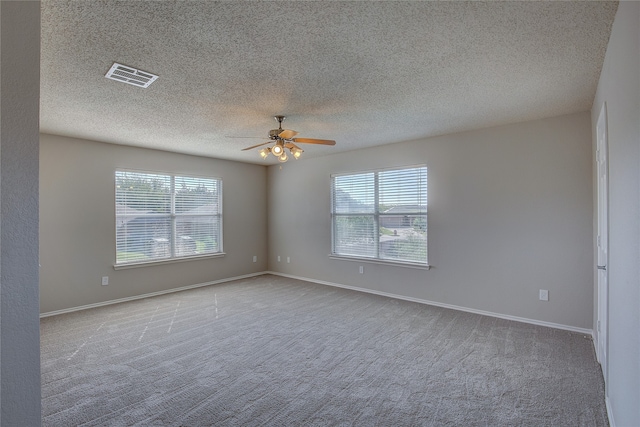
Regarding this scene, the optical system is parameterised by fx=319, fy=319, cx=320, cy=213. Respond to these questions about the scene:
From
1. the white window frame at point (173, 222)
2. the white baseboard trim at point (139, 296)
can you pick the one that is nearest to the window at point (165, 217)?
the white window frame at point (173, 222)

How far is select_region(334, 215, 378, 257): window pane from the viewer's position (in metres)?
5.56

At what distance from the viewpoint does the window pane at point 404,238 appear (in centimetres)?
491

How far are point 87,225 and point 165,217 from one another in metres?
1.15

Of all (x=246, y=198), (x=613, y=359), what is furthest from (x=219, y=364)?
(x=246, y=198)

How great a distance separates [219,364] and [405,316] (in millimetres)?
2410

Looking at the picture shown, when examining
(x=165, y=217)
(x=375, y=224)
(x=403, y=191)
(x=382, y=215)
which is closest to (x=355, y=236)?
(x=375, y=224)

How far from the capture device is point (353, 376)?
8.87ft

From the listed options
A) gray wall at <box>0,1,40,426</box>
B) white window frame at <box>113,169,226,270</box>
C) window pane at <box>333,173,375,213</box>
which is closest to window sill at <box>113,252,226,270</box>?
white window frame at <box>113,169,226,270</box>

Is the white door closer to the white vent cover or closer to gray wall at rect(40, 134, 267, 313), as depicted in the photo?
the white vent cover

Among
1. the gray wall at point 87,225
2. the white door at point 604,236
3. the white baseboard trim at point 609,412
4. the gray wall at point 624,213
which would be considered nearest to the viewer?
the gray wall at point 624,213

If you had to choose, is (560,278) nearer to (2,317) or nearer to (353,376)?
(353,376)

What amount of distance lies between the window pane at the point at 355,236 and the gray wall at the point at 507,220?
0.35 meters

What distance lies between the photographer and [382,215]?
17.7ft

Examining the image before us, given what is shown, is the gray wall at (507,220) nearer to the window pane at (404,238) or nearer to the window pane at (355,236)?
the window pane at (404,238)
